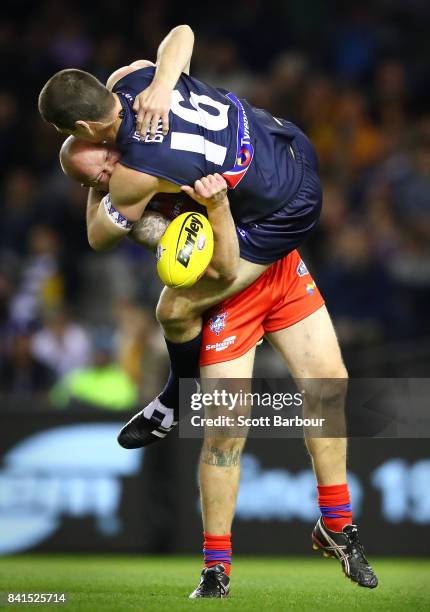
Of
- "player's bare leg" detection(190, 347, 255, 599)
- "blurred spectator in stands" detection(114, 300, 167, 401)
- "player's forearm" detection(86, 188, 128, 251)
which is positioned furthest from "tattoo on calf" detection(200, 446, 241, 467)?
"blurred spectator in stands" detection(114, 300, 167, 401)

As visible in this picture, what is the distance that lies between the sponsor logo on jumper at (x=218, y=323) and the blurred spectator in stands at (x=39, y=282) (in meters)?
6.05

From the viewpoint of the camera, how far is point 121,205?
5.60 meters

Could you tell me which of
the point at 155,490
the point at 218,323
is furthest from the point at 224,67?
the point at 218,323

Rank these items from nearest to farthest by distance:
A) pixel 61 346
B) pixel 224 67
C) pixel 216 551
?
pixel 216 551
pixel 61 346
pixel 224 67

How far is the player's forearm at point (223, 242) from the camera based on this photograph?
18.9 feet

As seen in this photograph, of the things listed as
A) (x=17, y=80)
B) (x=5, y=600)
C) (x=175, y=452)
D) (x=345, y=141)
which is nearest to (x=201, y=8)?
(x=17, y=80)

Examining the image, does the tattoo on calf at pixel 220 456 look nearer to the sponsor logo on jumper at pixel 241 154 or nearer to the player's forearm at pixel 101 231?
the player's forearm at pixel 101 231

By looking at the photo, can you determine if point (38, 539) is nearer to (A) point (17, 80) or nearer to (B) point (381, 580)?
(B) point (381, 580)

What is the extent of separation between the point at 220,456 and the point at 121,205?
1312 millimetres

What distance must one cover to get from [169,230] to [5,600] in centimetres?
182

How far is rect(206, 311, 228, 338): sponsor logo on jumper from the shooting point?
6.08 meters

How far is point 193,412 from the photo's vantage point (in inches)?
254

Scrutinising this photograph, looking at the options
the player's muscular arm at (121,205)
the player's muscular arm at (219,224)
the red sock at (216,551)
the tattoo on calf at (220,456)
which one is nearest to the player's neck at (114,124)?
the player's muscular arm at (121,205)

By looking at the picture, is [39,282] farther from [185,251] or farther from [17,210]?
[185,251]
